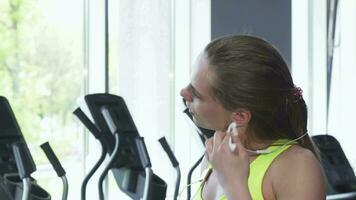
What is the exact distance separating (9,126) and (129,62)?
185cm

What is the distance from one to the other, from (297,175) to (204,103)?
25 cm

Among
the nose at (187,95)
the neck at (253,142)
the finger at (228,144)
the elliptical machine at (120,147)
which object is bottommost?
the elliptical machine at (120,147)

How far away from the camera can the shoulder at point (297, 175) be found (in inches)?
50.6

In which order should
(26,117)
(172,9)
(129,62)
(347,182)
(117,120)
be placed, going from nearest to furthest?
1. (117,120)
2. (347,182)
3. (26,117)
4. (129,62)
5. (172,9)

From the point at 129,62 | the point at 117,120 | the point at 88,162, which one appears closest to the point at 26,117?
the point at 88,162

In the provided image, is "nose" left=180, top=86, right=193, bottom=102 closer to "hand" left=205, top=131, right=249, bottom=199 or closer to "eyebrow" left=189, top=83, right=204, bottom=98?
"eyebrow" left=189, top=83, right=204, bottom=98

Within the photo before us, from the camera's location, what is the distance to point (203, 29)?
17.1 ft

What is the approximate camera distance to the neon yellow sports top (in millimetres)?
1326

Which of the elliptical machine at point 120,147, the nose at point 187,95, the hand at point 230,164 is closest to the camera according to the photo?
the hand at point 230,164

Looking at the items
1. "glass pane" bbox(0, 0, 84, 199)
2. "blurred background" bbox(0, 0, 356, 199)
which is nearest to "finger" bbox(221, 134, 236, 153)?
"blurred background" bbox(0, 0, 356, 199)

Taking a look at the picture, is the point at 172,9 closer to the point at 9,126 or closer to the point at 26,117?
the point at 26,117

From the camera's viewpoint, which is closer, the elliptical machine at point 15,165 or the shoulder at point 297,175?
the shoulder at point 297,175

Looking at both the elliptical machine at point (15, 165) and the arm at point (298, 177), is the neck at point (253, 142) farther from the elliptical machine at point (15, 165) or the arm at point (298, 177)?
the elliptical machine at point (15, 165)

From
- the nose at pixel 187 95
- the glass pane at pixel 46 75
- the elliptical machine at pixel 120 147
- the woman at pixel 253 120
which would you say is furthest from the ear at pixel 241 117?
the glass pane at pixel 46 75
